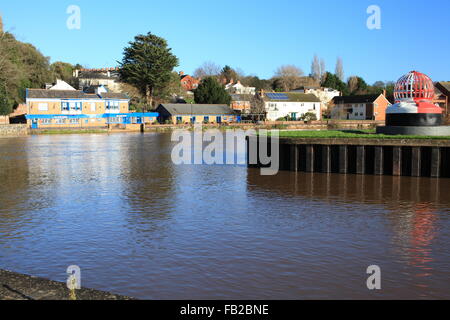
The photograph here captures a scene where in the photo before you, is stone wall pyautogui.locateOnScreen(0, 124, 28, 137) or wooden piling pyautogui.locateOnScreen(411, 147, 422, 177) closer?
wooden piling pyautogui.locateOnScreen(411, 147, 422, 177)

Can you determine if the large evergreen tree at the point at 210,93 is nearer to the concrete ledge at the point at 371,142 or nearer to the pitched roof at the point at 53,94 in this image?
the pitched roof at the point at 53,94

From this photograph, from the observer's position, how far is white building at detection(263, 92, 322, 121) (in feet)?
354

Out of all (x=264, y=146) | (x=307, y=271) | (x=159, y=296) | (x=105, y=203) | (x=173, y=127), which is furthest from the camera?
(x=173, y=127)

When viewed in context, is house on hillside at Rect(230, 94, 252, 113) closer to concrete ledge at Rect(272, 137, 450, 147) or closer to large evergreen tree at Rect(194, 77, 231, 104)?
large evergreen tree at Rect(194, 77, 231, 104)

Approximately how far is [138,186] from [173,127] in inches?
2581

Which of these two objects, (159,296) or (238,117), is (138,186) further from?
(238,117)

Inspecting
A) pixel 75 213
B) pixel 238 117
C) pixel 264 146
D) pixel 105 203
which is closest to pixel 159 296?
pixel 75 213

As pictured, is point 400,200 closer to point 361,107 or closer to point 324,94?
point 361,107

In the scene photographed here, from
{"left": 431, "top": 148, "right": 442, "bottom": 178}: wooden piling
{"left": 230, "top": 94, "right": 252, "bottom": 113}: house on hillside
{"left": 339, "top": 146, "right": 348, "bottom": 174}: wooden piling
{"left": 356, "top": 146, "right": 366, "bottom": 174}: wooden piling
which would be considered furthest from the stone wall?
{"left": 431, "top": 148, "right": 442, "bottom": 178}: wooden piling

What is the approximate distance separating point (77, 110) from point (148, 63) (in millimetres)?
19966

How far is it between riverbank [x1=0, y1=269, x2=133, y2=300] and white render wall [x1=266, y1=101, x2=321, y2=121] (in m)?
100

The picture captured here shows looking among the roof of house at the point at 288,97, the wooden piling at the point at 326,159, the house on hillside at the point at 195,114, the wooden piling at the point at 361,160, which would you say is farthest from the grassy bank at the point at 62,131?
the wooden piling at the point at 361,160

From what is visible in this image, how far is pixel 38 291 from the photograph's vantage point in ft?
27.6

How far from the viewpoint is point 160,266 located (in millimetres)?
12195
